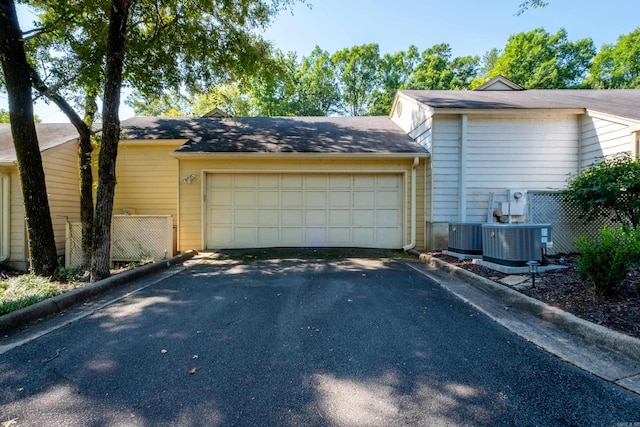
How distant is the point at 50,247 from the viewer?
Answer: 5645 millimetres

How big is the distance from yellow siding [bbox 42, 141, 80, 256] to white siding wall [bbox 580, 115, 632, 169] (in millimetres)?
12548

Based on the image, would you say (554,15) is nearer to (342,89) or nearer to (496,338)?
(496,338)

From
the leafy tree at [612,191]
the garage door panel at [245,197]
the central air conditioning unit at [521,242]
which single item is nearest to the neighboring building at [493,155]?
the leafy tree at [612,191]

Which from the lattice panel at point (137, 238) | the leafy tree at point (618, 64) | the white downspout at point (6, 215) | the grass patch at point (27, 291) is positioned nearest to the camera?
the grass patch at point (27, 291)

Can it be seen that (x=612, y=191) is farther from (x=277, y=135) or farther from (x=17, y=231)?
(x=17, y=231)

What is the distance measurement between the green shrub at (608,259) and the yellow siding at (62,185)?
985 centimetres

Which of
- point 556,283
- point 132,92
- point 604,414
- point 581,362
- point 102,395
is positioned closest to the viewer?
point 604,414

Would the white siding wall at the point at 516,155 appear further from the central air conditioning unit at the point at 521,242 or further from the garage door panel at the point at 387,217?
the central air conditioning unit at the point at 521,242

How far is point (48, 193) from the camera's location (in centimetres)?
726

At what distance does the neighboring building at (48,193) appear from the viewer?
710 centimetres

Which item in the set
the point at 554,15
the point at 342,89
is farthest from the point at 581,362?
the point at 342,89

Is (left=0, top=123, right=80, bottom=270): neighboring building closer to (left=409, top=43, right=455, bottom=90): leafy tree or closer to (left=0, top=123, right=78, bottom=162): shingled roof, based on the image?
(left=0, top=123, right=78, bottom=162): shingled roof

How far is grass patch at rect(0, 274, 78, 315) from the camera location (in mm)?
3557

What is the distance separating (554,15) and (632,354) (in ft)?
18.7
